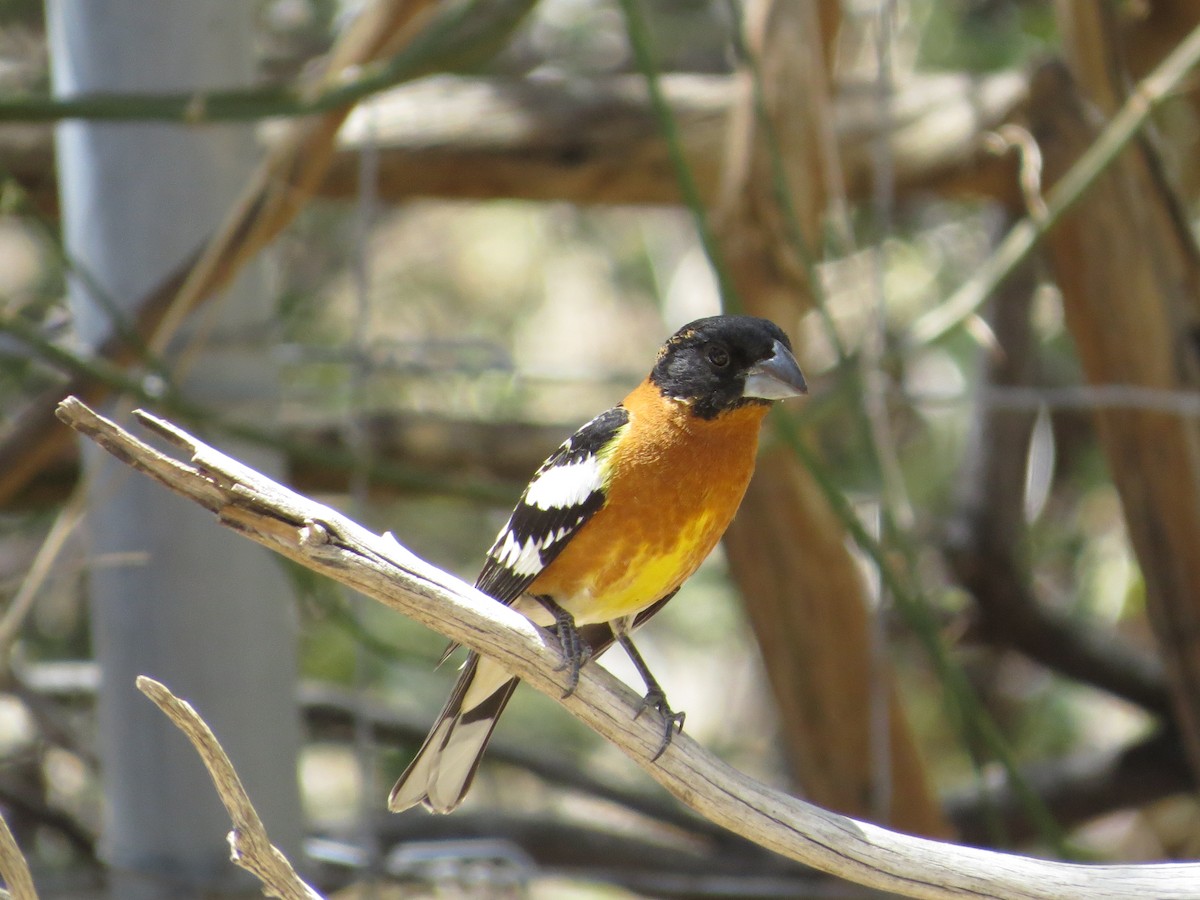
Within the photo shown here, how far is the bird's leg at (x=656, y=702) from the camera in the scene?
6.27 feet

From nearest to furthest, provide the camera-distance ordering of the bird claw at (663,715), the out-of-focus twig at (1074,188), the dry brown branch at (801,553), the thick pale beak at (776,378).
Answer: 1. the bird claw at (663,715)
2. the thick pale beak at (776,378)
3. the out-of-focus twig at (1074,188)
4. the dry brown branch at (801,553)

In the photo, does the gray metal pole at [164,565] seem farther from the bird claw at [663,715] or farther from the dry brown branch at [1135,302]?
the dry brown branch at [1135,302]

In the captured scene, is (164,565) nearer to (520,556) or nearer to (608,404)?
(520,556)

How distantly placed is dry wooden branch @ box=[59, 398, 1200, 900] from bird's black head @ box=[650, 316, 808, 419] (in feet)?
→ 2.01

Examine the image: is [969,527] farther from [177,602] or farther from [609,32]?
[609,32]

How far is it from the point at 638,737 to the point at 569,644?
31 centimetres

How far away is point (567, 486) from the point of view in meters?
2.36

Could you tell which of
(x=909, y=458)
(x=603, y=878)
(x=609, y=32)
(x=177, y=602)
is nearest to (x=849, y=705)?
(x=603, y=878)

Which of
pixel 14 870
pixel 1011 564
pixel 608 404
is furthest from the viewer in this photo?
pixel 608 404

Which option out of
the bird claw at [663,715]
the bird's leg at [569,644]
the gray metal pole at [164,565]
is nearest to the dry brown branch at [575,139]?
the gray metal pole at [164,565]

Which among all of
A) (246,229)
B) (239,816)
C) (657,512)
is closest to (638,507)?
(657,512)

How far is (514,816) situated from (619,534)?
7.32 feet

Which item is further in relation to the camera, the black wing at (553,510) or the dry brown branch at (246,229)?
the dry brown branch at (246,229)

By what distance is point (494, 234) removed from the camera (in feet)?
25.7
